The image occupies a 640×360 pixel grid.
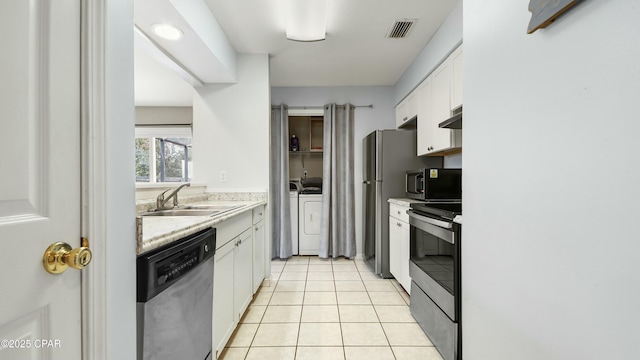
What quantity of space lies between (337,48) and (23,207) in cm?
275

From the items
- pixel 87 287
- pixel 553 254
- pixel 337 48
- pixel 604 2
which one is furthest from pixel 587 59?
pixel 337 48

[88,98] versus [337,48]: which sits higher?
[337,48]

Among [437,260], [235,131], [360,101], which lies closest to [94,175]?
[437,260]

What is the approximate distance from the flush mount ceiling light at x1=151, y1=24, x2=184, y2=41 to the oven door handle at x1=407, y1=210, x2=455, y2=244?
2.21 m

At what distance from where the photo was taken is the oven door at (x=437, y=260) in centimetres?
150

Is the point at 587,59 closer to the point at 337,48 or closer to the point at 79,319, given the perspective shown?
the point at 79,319

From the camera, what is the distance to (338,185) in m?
3.76

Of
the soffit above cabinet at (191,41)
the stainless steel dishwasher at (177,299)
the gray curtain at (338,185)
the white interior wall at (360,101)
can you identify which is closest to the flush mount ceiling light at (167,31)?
the soffit above cabinet at (191,41)

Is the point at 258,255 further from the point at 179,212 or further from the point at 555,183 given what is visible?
the point at 555,183

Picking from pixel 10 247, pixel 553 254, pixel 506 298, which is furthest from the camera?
pixel 506 298

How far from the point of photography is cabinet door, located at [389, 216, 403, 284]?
8.71 ft

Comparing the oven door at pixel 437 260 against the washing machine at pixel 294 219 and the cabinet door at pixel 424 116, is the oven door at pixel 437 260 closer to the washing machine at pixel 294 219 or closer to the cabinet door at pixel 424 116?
the cabinet door at pixel 424 116

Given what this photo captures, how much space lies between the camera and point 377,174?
307cm

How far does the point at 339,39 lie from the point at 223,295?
2.42 m
